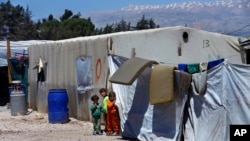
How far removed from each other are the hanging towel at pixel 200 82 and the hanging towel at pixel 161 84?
21.9 inches

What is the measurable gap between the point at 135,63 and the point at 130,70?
0.23 meters

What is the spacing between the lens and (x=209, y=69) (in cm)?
1073

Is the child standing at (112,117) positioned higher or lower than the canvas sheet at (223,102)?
lower

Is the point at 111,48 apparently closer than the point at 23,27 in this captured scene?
Yes

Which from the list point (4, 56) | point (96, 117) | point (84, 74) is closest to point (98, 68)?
point (84, 74)

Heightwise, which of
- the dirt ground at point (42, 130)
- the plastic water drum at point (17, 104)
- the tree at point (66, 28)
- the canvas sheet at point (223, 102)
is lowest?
the dirt ground at point (42, 130)

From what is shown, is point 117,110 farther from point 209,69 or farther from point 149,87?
point 209,69

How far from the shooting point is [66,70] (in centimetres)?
1914

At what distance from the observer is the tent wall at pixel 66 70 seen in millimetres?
16531

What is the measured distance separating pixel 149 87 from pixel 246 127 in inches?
128

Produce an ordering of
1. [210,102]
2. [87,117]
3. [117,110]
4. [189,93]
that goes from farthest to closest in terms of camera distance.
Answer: [87,117] → [117,110] → [189,93] → [210,102]

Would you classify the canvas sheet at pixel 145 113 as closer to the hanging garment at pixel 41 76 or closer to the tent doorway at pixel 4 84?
the hanging garment at pixel 41 76

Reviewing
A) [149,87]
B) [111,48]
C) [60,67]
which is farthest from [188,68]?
[60,67]

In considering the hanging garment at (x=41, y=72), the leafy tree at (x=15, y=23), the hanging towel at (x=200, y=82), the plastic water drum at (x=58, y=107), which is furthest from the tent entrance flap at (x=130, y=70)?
the leafy tree at (x=15, y=23)
